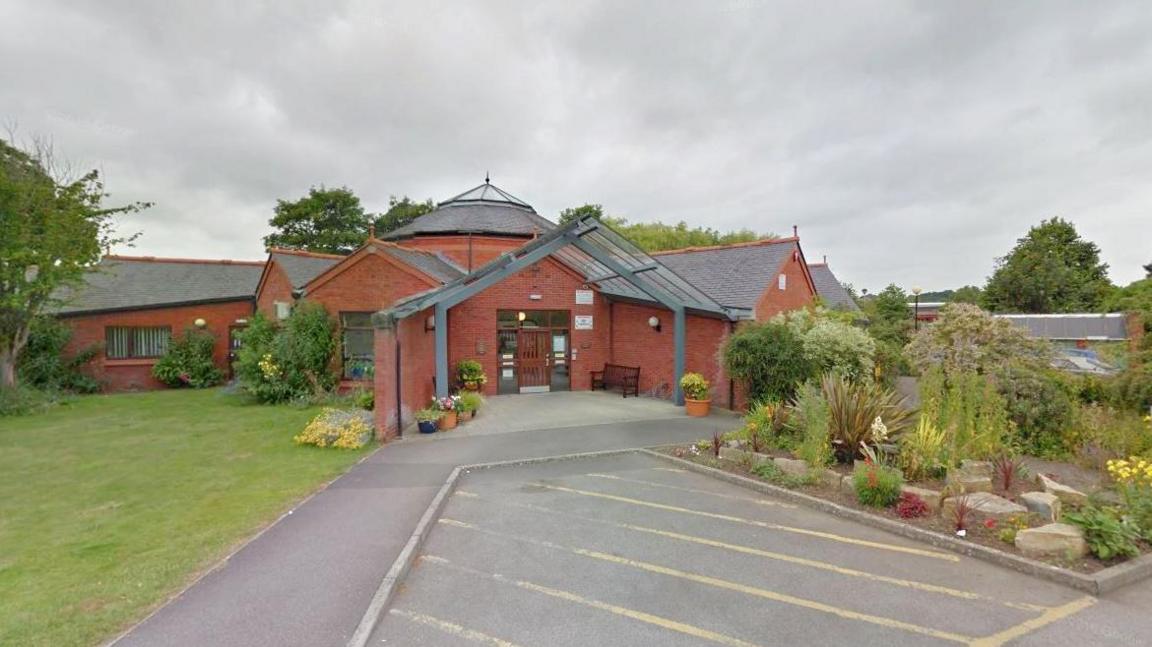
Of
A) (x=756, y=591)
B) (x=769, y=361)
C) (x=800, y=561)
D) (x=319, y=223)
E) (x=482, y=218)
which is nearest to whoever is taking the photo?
(x=756, y=591)

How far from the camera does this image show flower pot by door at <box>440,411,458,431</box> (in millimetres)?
11412

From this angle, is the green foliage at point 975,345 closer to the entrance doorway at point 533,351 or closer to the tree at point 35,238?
the entrance doorway at point 533,351

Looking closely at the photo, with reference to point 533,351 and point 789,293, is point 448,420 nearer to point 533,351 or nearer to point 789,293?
point 533,351

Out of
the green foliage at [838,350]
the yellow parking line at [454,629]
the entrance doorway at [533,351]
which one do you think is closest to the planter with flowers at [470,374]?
the entrance doorway at [533,351]

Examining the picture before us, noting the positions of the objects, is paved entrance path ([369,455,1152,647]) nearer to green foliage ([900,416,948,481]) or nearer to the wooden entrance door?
green foliage ([900,416,948,481])

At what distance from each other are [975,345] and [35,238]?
23829 millimetres

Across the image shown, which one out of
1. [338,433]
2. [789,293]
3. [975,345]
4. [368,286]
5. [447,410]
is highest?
[368,286]

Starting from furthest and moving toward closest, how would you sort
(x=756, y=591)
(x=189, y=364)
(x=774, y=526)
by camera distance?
(x=189, y=364) < (x=774, y=526) < (x=756, y=591)

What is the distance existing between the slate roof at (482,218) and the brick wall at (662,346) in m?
6.26

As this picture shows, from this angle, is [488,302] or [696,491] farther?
[488,302]

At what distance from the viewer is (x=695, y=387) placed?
13281 millimetres

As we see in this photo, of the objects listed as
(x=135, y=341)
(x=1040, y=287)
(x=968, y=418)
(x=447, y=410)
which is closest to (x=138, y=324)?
(x=135, y=341)

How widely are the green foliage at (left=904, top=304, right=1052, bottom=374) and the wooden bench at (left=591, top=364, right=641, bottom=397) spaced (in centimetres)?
756

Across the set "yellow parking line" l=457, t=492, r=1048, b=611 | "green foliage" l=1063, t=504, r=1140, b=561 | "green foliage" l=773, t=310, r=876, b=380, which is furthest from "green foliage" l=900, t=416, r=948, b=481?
"green foliage" l=773, t=310, r=876, b=380
